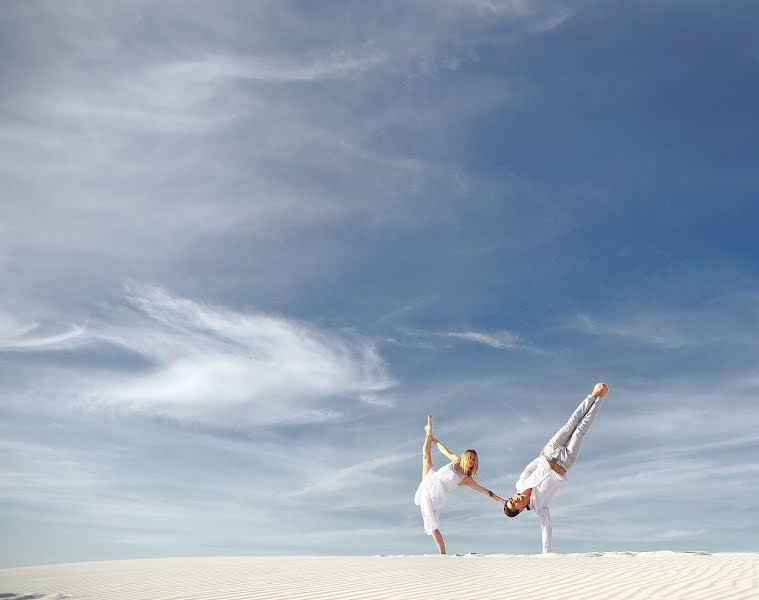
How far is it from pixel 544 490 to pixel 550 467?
48cm

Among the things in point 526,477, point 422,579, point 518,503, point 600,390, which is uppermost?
point 600,390

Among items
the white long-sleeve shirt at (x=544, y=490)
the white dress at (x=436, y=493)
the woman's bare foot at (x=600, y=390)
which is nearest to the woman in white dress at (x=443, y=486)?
the white dress at (x=436, y=493)

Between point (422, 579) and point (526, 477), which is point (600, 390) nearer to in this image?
point (526, 477)

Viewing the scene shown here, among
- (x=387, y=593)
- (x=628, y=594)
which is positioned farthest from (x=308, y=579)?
(x=628, y=594)

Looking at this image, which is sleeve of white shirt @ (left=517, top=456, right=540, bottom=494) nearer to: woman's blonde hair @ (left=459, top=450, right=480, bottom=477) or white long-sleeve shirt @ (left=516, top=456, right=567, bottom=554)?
white long-sleeve shirt @ (left=516, top=456, right=567, bottom=554)

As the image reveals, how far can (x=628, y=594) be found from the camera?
22.8 feet

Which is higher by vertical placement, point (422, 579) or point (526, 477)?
point (526, 477)

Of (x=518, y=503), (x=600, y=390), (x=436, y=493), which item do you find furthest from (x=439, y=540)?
(x=600, y=390)

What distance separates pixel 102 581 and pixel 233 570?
2.11 m

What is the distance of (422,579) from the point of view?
8.77m

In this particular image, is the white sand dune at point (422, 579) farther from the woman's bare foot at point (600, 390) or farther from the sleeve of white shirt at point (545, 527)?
the woman's bare foot at point (600, 390)

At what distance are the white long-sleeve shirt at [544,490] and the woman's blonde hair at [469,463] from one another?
108 centimetres

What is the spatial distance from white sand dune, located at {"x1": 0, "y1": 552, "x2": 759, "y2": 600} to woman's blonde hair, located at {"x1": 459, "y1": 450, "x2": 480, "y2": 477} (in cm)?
162

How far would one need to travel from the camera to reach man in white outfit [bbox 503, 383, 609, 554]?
13.5 meters
